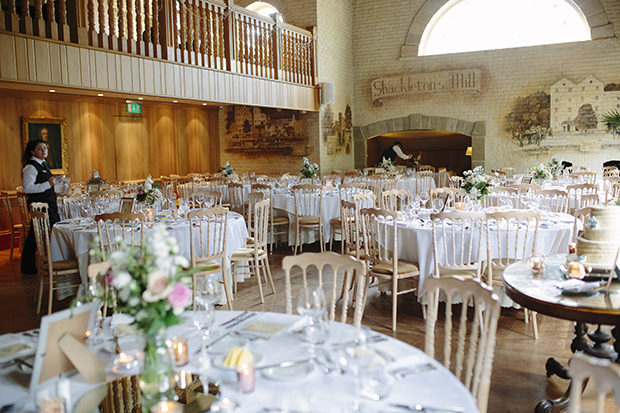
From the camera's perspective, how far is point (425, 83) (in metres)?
13.3

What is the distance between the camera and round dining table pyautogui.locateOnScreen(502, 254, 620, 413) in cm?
229

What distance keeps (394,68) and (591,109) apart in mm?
4951

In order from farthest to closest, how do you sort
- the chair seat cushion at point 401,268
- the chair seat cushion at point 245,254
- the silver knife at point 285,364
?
the chair seat cushion at point 245,254, the chair seat cushion at point 401,268, the silver knife at point 285,364

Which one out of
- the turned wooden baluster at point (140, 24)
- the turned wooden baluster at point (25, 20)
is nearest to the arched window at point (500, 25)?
the turned wooden baluster at point (140, 24)

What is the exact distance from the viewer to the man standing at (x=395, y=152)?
50.2ft

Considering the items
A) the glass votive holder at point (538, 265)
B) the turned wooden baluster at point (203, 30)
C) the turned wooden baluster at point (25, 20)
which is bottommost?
the glass votive holder at point (538, 265)

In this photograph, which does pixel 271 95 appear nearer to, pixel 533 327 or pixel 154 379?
pixel 533 327

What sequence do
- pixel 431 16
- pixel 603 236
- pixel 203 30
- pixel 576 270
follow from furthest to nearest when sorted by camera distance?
1. pixel 431 16
2. pixel 203 30
3. pixel 603 236
4. pixel 576 270

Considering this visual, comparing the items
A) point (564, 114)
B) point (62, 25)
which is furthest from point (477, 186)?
point (564, 114)

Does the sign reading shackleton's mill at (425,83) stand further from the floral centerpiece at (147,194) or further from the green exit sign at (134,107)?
the floral centerpiece at (147,194)

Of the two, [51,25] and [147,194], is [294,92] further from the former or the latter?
[147,194]

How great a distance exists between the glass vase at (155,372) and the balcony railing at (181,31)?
6011 mm

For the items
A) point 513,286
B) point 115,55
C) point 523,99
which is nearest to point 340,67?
point 523,99

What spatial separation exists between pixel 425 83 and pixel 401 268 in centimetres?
1002
